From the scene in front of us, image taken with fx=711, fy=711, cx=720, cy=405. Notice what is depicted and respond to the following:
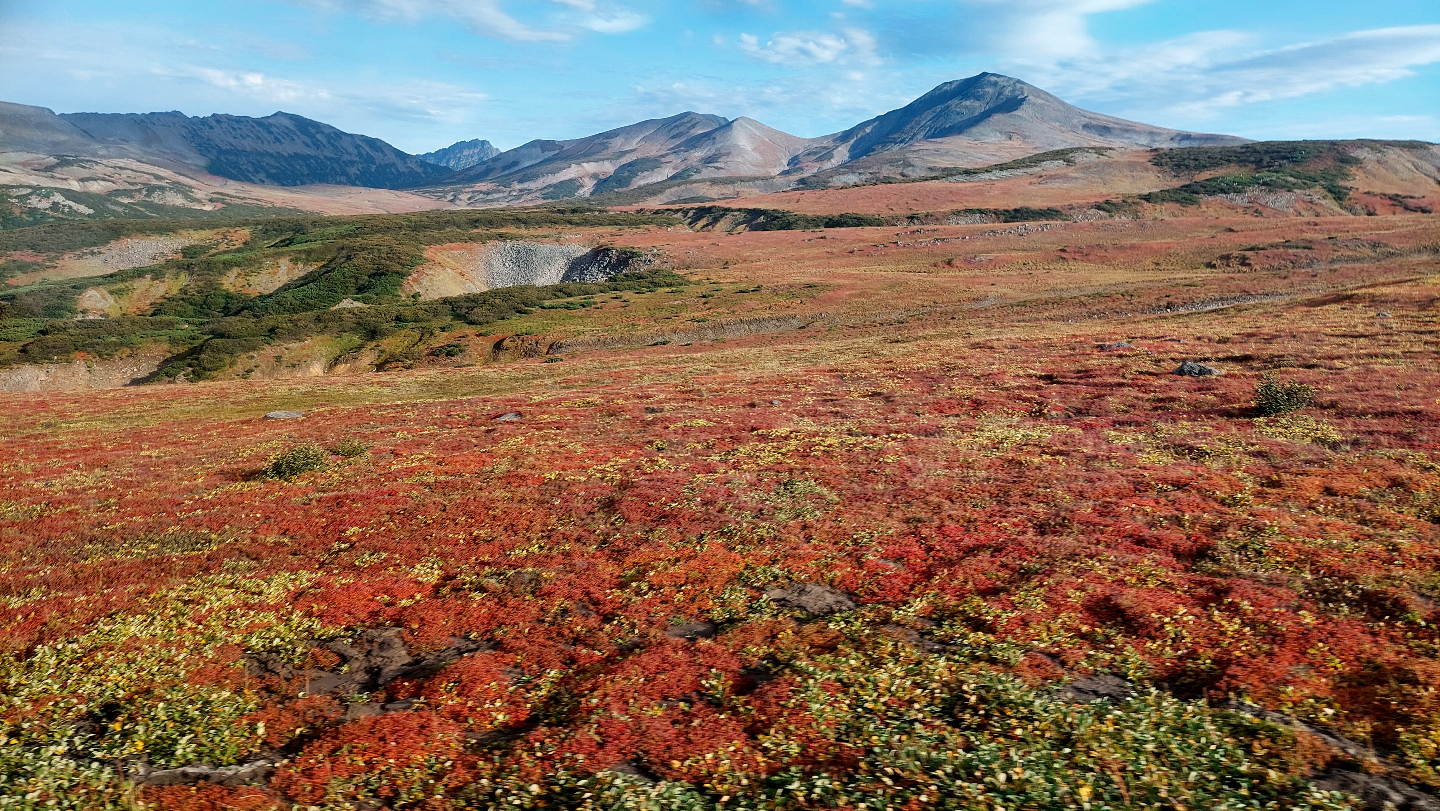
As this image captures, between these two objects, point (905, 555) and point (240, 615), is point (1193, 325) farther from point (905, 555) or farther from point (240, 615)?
point (240, 615)

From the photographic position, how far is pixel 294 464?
113 feet

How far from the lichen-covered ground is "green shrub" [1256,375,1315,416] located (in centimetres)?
83

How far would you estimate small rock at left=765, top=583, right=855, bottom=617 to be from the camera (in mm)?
18422

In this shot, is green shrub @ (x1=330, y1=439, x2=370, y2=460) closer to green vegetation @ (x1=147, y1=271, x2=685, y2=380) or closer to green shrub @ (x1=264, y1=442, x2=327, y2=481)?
green shrub @ (x1=264, y1=442, x2=327, y2=481)

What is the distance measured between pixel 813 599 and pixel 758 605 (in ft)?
5.01

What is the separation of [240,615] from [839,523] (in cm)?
1767

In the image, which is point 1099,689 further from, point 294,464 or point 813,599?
point 294,464

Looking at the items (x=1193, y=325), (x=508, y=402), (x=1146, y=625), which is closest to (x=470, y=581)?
(x=1146, y=625)

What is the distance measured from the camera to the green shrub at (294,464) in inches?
1345

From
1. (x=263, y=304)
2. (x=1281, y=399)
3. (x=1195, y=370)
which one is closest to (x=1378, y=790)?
(x=1281, y=399)

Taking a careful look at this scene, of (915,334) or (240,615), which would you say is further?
(915,334)

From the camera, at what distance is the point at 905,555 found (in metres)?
21.5

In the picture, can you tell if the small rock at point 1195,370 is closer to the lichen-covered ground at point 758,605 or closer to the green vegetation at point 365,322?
the lichen-covered ground at point 758,605

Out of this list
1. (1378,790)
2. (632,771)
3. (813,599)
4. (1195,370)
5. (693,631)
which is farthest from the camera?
(1195,370)
